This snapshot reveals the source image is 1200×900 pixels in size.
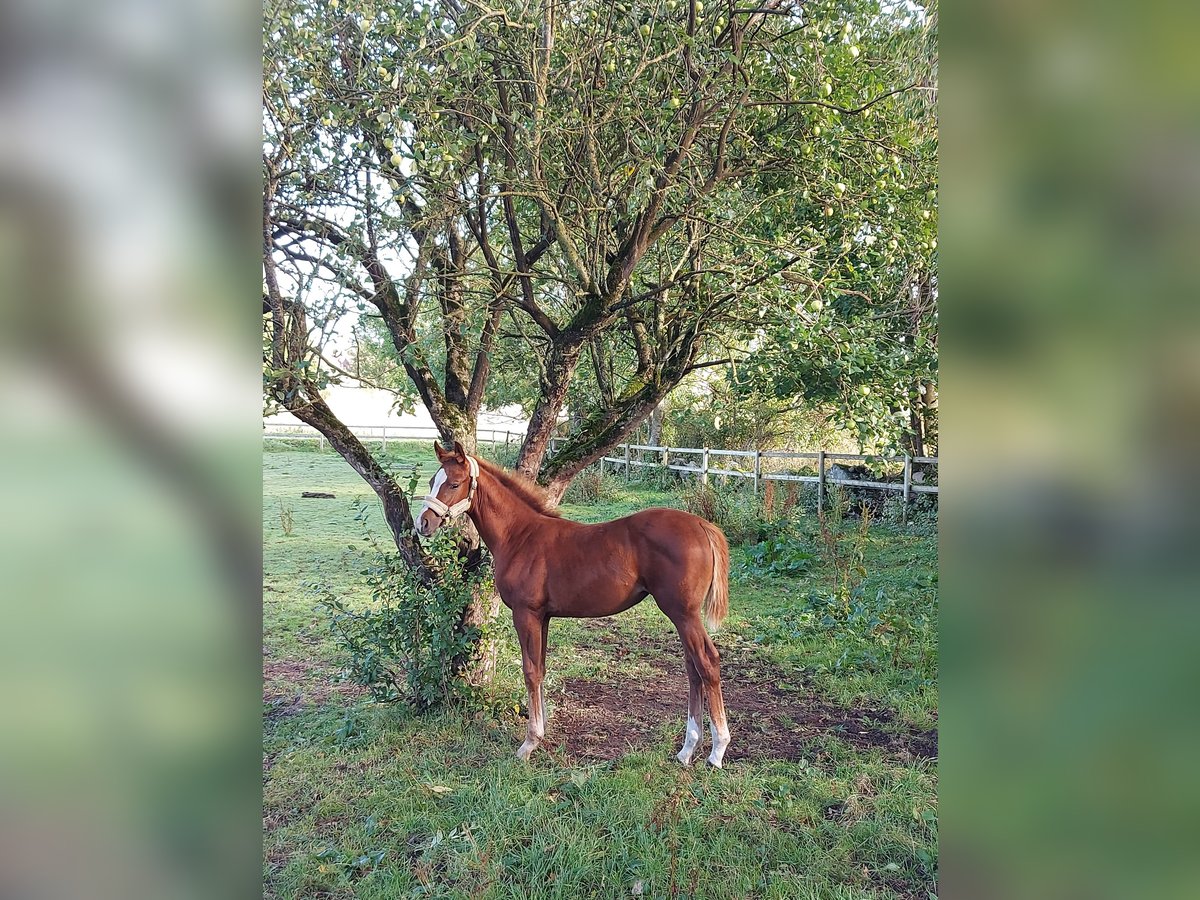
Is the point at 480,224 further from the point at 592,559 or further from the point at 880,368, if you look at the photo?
the point at 880,368

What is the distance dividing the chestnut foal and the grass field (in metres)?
0.39

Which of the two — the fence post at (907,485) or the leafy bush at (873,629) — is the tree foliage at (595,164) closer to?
the leafy bush at (873,629)

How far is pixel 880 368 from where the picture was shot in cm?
381

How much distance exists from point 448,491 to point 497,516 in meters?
0.37

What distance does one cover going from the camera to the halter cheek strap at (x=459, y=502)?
12.6ft

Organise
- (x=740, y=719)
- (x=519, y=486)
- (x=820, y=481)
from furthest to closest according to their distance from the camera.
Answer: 1. (x=820, y=481)
2. (x=740, y=719)
3. (x=519, y=486)

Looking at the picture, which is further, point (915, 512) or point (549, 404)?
point (915, 512)

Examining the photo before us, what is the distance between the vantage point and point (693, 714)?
3877 millimetres

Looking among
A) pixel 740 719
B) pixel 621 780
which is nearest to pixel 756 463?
pixel 740 719

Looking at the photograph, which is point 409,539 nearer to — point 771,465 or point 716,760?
point 716,760

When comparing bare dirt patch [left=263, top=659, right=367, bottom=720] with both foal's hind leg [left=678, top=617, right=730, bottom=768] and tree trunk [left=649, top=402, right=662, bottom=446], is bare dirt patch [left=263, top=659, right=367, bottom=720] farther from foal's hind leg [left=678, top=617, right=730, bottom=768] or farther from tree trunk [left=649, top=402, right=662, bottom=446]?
tree trunk [left=649, top=402, right=662, bottom=446]

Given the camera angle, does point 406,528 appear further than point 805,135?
Yes
